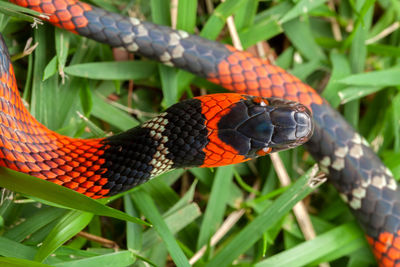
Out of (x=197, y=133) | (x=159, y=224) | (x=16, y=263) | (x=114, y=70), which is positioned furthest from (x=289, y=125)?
(x=16, y=263)

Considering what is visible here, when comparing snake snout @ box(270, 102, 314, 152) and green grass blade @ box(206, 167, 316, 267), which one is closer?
snake snout @ box(270, 102, 314, 152)

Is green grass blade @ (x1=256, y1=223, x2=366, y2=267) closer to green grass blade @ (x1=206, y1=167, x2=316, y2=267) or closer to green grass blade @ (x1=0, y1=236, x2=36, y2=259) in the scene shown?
green grass blade @ (x1=206, y1=167, x2=316, y2=267)

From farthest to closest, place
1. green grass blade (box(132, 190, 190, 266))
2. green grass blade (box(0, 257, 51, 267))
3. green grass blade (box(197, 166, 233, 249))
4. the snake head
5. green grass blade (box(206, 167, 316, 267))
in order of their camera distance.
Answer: green grass blade (box(197, 166, 233, 249)) < green grass blade (box(206, 167, 316, 267)) < green grass blade (box(132, 190, 190, 266)) < the snake head < green grass blade (box(0, 257, 51, 267))

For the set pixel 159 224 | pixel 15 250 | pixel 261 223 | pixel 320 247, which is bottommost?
pixel 320 247

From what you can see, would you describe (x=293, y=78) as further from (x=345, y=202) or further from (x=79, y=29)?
(x=79, y=29)

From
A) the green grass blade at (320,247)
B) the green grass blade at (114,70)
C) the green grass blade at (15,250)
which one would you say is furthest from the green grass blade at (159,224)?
the green grass blade at (114,70)

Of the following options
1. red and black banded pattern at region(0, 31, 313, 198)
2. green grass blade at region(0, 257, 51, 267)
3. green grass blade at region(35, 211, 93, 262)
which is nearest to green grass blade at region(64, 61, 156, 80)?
red and black banded pattern at region(0, 31, 313, 198)

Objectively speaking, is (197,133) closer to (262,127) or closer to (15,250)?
(262,127)

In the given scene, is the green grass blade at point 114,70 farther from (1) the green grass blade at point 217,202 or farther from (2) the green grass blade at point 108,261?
(2) the green grass blade at point 108,261
